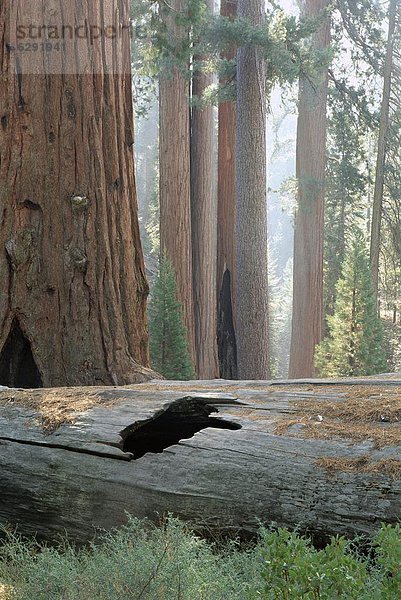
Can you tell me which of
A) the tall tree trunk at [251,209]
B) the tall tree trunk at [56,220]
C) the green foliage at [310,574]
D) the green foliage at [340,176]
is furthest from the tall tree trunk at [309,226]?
the green foliage at [310,574]

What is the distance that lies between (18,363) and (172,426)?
7.04ft

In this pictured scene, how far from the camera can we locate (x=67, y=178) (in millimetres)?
7160

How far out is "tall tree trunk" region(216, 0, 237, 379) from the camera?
1675 cm

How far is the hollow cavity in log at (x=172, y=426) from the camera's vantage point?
5.29m

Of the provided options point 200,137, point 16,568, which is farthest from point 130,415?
point 200,137

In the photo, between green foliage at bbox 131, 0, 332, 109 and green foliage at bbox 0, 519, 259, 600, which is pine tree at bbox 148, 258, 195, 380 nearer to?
green foliage at bbox 131, 0, 332, 109

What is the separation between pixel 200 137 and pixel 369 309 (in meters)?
5.44

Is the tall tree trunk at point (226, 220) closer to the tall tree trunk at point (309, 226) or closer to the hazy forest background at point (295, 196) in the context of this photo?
the hazy forest background at point (295, 196)

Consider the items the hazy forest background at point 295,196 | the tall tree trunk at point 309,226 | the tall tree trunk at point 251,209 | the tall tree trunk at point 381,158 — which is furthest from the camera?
the tall tree trunk at point 381,158

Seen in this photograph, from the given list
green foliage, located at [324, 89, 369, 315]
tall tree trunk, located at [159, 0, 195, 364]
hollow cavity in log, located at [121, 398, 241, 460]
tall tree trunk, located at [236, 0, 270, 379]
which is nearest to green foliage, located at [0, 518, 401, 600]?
hollow cavity in log, located at [121, 398, 241, 460]

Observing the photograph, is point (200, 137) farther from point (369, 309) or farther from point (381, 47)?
point (381, 47)

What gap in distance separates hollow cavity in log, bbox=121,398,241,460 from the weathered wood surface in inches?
0.5

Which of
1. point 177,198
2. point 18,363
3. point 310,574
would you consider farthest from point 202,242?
point 310,574

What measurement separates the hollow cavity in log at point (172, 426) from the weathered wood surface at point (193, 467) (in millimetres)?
12
